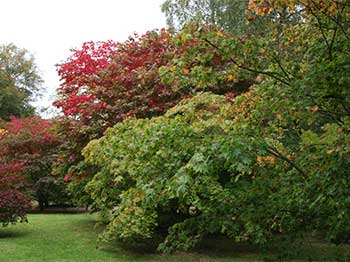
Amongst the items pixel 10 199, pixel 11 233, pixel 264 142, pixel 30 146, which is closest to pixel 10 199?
pixel 10 199

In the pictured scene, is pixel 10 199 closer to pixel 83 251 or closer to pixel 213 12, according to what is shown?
pixel 83 251

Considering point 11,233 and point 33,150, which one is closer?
point 11,233

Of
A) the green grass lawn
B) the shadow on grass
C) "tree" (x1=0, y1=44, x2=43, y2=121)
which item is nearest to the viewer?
the green grass lawn

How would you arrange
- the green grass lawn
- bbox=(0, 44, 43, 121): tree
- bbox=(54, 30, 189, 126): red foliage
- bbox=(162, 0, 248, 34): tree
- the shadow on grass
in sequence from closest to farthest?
the green grass lawn
bbox=(54, 30, 189, 126): red foliage
the shadow on grass
bbox=(162, 0, 248, 34): tree
bbox=(0, 44, 43, 121): tree

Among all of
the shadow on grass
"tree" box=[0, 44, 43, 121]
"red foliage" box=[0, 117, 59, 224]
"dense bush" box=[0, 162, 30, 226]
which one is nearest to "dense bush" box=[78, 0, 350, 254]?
"dense bush" box=[0, 162, 30, 226]

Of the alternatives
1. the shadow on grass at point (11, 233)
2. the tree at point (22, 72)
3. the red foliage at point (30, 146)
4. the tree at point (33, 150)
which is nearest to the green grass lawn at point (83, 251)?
the shadow on grass at point (11, 233)

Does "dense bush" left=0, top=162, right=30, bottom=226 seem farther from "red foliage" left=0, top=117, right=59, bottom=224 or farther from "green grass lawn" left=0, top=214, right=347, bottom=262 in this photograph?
"red foliage" left=0, top=117, right=59, bottom=224

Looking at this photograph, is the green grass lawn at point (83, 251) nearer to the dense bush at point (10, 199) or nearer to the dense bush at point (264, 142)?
the dense bush at point (10, 199)

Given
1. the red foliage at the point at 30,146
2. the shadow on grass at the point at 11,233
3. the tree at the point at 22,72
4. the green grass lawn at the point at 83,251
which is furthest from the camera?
the tree at the point at 22,72

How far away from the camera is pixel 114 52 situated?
12781 millimetres

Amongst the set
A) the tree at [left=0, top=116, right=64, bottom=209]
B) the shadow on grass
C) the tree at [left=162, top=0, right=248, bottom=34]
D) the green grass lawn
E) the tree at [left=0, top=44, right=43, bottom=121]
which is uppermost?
the tree at [left=0, top=44, right=43, bottom=121]

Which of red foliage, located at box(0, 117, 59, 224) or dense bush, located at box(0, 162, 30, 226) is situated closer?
dense bush, located at box(0, 162, 30, 226)

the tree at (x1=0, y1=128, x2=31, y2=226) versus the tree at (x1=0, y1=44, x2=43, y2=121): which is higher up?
the tree at (x1=0, y1=44, x2=43, y2=121)

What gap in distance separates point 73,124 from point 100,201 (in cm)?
265
